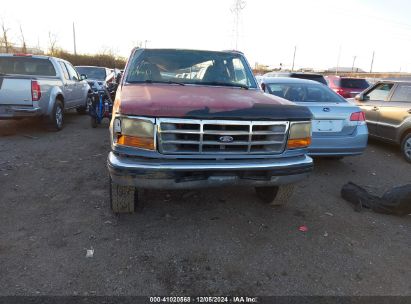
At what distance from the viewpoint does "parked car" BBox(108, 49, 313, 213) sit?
300 cm

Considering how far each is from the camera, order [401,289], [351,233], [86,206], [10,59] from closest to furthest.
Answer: [401,289], [351,233], [86,206], [10,59]

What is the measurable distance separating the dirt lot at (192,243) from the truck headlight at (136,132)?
0.98 metres

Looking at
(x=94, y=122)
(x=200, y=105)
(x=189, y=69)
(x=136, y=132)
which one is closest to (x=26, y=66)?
(x=94, y=122)

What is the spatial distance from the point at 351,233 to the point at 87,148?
5.13 metres

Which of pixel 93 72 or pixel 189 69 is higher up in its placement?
pixel 189 69

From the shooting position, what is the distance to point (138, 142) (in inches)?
120

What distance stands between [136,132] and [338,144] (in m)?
3.61

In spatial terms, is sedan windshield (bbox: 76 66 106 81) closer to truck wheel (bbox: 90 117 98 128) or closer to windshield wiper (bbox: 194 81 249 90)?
truck wheel (bbox: 90 117 98 128)

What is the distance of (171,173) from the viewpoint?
302 cm

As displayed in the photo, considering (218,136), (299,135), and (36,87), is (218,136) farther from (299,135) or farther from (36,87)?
(36,87)

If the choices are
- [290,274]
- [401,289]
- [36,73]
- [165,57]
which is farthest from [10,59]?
[401,289]

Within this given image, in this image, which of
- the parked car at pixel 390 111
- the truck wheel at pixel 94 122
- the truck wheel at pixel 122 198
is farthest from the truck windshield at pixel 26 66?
the parked car at pixel 390 111

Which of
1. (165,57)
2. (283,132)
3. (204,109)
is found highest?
(165,57)

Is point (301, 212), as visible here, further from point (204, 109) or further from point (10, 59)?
point (10, 59)
